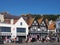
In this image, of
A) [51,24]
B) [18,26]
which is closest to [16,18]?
[18,26]

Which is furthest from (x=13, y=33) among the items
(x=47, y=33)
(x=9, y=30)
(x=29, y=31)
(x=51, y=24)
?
(x=51, y=24)

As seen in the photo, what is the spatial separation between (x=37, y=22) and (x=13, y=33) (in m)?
13.7

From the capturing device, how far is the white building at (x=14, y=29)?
261 ft

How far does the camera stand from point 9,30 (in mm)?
81438

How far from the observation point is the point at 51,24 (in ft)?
346

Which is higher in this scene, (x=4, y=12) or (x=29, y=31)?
(x=4, y=12)

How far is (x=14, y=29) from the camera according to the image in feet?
273

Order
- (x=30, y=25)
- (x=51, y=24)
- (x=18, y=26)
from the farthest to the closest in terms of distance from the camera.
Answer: (x=51, y=24)
(x=30, y=25)
(x=18, y=26)

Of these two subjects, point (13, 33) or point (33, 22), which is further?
point (33, 22)

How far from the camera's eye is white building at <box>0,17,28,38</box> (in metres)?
79.6

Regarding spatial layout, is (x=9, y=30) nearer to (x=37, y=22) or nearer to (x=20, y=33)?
(x=20, y=33)

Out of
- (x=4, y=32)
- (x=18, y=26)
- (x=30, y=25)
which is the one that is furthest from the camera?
(x=30, y=25)

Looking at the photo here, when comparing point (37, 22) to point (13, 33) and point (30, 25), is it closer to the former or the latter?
point (30, 25)

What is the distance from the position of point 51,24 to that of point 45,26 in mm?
10869
